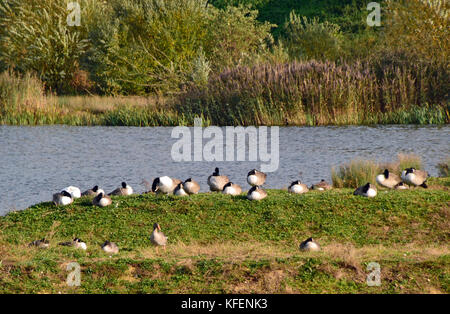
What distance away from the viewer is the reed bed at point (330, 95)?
3422 centimetres

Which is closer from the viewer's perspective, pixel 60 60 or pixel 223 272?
pixel 223 272

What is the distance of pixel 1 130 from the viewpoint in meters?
35.7

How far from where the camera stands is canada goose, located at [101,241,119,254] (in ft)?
42.5

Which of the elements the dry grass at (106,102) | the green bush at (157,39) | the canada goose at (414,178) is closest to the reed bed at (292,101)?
the dry grass at (106,102)

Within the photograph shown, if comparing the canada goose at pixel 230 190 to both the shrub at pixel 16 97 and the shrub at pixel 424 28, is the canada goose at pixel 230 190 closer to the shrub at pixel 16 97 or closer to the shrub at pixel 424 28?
the shrub at pixel 424 28

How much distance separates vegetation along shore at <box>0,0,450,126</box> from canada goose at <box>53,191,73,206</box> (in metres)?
18.8

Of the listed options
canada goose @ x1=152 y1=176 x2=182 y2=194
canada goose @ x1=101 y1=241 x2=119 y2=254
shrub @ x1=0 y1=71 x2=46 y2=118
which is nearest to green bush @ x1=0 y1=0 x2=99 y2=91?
shrub @ x1=0 y1=71 x2=46 y2=118

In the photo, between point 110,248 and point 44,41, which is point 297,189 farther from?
point 44,41

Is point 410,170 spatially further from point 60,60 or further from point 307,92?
point 60,60

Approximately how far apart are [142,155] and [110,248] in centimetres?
1486

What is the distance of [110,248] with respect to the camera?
13000mm
